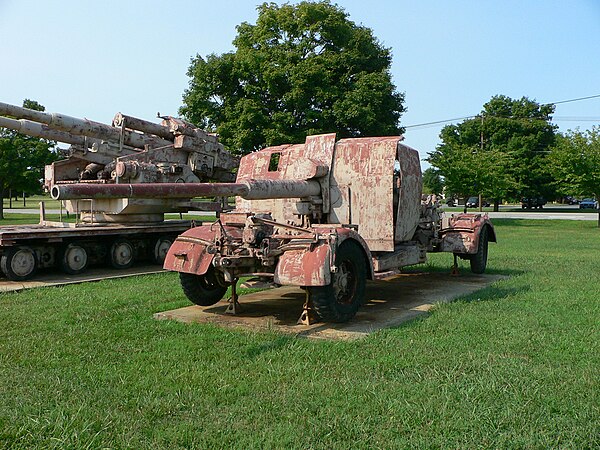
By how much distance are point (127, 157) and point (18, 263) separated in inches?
114

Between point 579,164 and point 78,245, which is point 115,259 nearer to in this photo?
point 78,245

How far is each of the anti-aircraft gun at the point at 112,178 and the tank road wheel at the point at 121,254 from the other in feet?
0.07

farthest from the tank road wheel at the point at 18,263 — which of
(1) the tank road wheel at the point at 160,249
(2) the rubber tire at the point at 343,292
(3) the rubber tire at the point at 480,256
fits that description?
(3) the rubber tire at the point at 480,256

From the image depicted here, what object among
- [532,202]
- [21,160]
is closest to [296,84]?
[21,160]

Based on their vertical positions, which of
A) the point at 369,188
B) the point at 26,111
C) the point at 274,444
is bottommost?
the point at 274,444

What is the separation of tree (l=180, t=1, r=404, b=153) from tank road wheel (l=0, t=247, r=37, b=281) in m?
13.1

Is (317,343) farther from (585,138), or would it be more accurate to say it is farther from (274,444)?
(585,138)

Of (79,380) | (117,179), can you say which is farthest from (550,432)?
(117,179)

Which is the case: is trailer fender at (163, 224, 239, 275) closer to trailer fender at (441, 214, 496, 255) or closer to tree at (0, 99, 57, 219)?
trailer fender at (441, 214, 496, 255)

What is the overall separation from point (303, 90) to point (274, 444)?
2121 centimetres

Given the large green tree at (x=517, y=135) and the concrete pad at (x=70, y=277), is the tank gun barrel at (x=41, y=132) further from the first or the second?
the large green tree at (x=517, y=135)

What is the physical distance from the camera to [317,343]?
6367 millimetres

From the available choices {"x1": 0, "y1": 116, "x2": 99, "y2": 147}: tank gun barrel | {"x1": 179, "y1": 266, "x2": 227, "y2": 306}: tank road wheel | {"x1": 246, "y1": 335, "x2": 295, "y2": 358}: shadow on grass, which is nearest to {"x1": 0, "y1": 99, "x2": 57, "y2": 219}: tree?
{"x1": 0, "y1": 116, "x2": 99, "y2": 147}: tank gun barrel

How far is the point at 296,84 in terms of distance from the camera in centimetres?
2398
